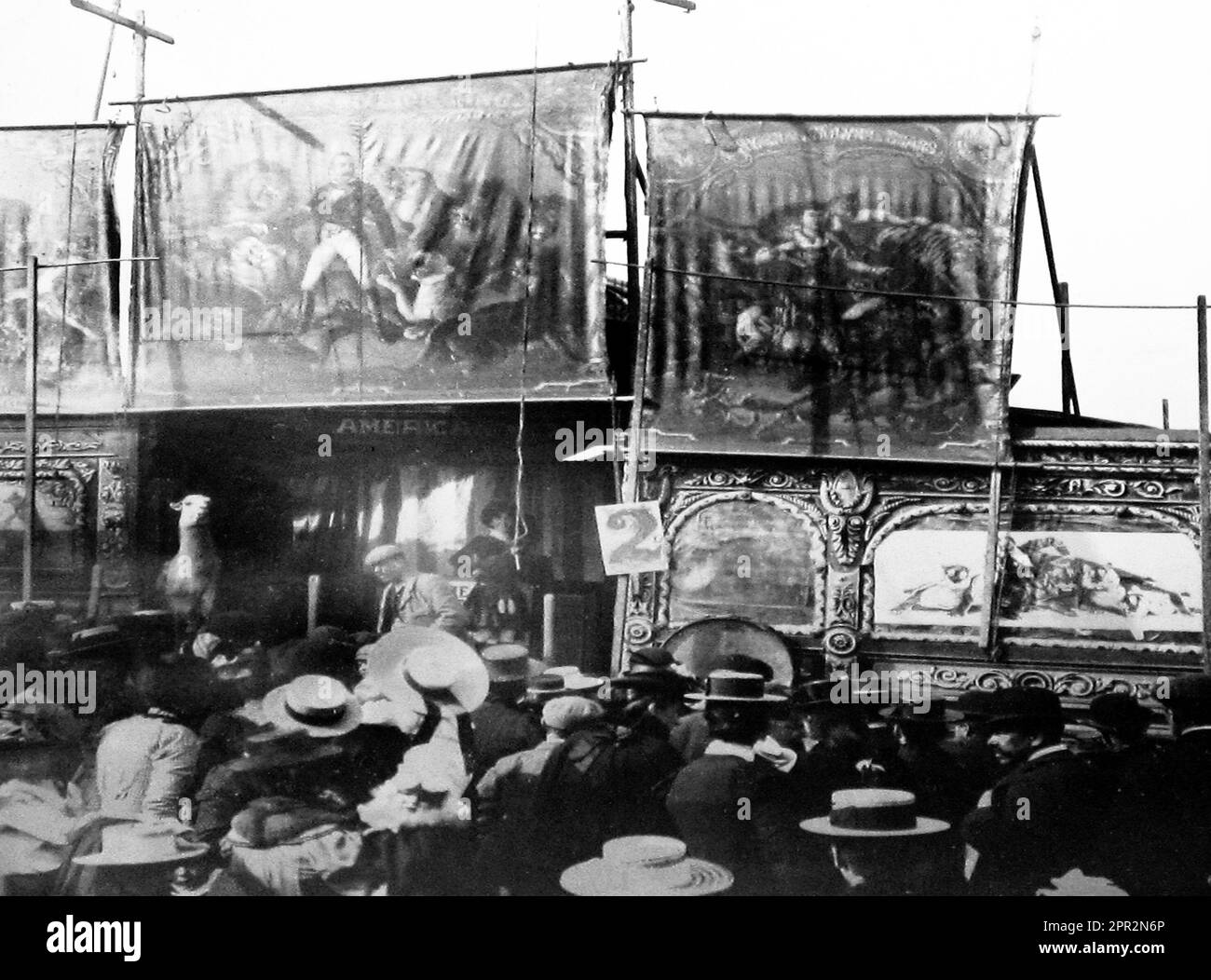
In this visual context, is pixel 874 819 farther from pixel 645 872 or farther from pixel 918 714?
pixel 645 872

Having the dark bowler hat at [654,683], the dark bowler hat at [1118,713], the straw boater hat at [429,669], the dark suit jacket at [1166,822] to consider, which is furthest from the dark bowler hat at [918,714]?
the straw boater hat at [429,669]

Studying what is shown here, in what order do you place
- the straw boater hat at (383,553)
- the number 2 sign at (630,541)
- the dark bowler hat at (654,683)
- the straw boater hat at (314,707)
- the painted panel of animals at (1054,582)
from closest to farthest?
1. the painted panel of animals at (1054,582)
2. the straw boater hat at (314,707)
3. the dark bowler hat at (654,683)
4. the number 2 sign at (630,541)
5. the straw boater hat at (383,553)

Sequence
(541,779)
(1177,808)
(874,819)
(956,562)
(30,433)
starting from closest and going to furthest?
(1177,808) < (874,819) < (541,779) < (956,562) < (30,433)

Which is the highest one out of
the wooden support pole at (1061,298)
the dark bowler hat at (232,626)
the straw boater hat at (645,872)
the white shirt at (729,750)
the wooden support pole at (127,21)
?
the wooden support pole at (127,21)

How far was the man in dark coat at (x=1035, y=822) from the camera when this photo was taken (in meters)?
4.71

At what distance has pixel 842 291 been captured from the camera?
17.3 ft

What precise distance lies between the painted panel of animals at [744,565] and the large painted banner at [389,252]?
83 cm

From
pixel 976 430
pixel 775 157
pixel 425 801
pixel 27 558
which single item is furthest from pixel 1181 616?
pixel 27 558

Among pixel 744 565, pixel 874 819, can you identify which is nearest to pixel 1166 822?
pixel 874 819

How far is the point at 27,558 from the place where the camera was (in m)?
5.12

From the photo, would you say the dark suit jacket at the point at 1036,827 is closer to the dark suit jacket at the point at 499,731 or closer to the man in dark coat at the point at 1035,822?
the man in dark coat at the point at 1035,822

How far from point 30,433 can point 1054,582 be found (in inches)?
173

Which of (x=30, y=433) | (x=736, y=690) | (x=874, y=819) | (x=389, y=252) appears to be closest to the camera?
(x=874, y=819)

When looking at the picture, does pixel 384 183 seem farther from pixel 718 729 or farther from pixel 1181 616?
pixel 1181 616
